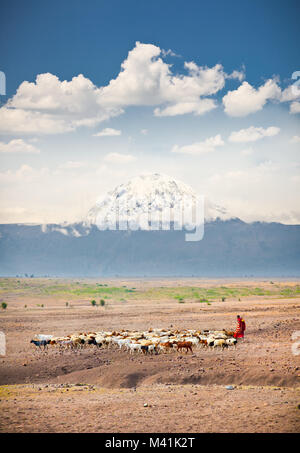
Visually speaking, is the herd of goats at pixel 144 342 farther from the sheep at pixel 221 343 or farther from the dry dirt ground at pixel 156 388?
the dry dirt ground at pixel 156 388

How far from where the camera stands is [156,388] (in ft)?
52.5

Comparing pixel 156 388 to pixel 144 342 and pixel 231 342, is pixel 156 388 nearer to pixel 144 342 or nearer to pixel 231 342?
pixel 144 342

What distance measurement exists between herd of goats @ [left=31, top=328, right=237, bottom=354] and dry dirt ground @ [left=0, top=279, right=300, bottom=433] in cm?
53

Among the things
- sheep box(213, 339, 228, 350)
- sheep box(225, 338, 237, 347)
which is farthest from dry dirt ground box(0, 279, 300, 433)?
sheep box(213, 339, 228, 350)

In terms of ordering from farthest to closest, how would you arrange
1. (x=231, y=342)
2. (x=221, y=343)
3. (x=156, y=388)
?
(x=231, y=342) < (x=221, y=343) < (x=156, y=388)

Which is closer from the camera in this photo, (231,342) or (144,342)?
(144,342)

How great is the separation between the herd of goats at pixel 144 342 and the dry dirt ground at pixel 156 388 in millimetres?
525

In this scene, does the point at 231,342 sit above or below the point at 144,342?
below

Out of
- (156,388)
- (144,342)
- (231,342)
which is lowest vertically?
(156,388)

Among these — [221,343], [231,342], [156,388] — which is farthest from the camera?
[231,342]

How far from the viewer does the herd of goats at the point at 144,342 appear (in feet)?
69.2

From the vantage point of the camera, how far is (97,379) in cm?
1783

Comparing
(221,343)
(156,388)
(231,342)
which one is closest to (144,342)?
(221,343)

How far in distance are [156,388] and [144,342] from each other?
541 cm
